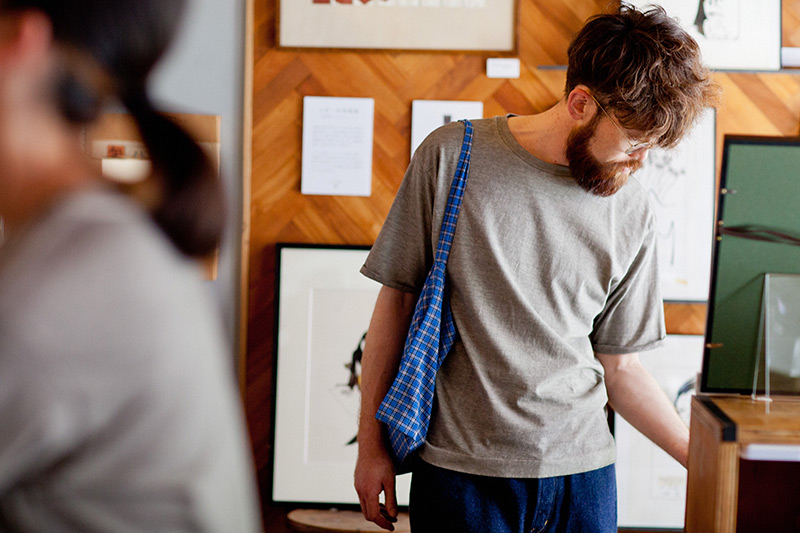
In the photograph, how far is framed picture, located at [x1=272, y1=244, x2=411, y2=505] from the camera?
8.36 feet

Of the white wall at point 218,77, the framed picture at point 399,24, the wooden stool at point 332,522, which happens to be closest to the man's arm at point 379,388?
the wooden stool at point 332,522

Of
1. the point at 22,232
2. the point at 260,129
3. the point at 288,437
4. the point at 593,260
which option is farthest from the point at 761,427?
the point at 260,129

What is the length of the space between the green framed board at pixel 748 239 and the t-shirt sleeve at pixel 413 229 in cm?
50

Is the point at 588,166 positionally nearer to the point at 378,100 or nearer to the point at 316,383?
the point at 378,100

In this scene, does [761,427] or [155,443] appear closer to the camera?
[155,443]

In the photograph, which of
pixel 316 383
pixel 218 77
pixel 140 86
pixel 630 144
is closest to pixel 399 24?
pixel 218 77

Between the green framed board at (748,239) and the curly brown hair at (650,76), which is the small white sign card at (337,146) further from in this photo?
the green framed board at (748,239)

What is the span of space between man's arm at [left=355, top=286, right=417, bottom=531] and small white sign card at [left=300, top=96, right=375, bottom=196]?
1.24 meters

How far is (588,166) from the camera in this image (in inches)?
50.4

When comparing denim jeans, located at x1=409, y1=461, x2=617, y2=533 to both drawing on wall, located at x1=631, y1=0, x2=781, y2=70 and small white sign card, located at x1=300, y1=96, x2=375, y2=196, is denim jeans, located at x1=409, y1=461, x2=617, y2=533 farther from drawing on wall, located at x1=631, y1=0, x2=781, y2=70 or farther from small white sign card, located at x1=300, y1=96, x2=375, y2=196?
drawing on wall, located at x1=631, y1=0, x2=781, y2=70

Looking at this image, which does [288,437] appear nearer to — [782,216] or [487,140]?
[487,140]

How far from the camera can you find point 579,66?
1.35 meters

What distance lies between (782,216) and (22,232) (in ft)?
4.11

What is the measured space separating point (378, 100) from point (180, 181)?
203 centimetres
